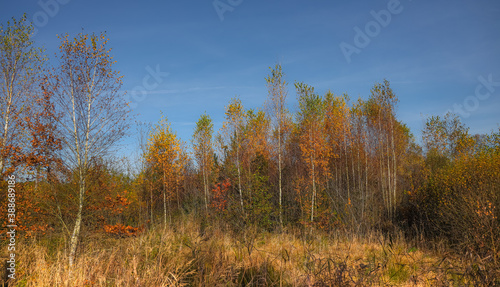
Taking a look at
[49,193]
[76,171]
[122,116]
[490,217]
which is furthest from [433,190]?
[49,193]

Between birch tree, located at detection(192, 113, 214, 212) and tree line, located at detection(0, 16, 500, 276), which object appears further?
birch tree, located at detection(192, 113, 214, 212)

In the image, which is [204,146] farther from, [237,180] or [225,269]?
[225,269]

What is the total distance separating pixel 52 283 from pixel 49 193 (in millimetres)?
7516

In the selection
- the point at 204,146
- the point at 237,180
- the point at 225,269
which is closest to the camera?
the point at 225,269

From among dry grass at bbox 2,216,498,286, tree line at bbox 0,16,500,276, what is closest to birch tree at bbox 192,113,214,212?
tree line at bbox 0,16,500,276

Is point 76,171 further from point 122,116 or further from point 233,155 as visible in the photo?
point 233,155

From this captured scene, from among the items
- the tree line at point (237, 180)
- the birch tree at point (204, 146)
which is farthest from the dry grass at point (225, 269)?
the birch tree at point (204, 146)

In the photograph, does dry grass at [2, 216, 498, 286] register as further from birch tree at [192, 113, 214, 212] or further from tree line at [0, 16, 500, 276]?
birch tree at [192, 113, 214, 212]

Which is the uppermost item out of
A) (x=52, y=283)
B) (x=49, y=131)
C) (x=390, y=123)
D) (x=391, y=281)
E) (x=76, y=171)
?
(x=390, y=123)

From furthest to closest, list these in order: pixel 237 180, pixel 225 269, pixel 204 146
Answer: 1. pixel 204 146
2. pixel 237 180
3. pixel 225 269

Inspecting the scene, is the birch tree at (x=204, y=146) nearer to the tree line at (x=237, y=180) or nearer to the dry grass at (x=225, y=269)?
the tree line at (x=237, y=180)

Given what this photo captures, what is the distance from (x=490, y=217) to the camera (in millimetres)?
9367

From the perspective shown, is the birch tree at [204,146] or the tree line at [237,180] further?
the birch tree at [204,146]

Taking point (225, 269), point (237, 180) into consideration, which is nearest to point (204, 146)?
point (237, 180)
